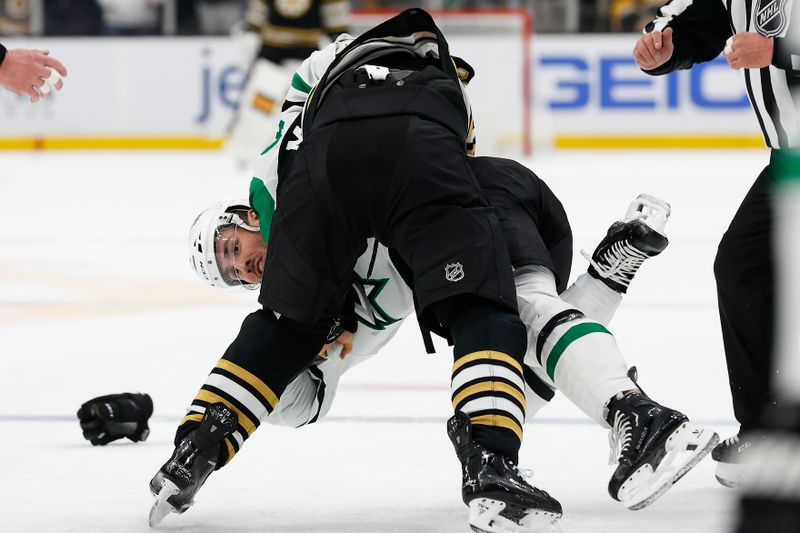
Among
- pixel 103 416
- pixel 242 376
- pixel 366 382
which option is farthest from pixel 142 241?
pixel 242 376

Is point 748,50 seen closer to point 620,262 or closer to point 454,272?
point 620,262

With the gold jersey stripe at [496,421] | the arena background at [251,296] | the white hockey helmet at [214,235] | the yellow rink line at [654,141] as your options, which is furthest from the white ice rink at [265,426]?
the yellow rink line at [654,141]

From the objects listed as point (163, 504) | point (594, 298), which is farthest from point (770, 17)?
point (163, 504)

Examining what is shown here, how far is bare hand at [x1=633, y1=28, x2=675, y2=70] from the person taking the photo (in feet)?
8.21

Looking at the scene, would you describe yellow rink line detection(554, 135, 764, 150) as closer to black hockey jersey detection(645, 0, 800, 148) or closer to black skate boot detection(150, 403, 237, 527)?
black hockey jersey detection(645, 0, 800, 148)

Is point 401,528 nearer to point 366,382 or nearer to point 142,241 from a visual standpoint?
point 366,382

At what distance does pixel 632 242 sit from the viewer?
2.18 meters

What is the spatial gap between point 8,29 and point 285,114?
26.4 feet

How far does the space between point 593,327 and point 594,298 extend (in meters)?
0.29

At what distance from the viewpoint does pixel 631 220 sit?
2.19 meters

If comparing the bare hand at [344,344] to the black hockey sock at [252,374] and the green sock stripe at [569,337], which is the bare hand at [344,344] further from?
the green sock stripe at [569,337]

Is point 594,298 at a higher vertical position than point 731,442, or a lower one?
higher

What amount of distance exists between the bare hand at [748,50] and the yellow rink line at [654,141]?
7.54 meters

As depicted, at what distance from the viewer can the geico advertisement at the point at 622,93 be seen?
941 centimetres
